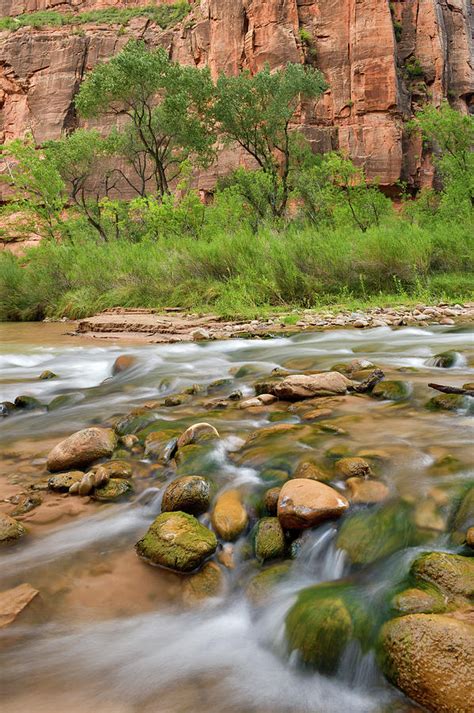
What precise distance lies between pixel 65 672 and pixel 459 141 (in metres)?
20.7

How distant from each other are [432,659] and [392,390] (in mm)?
2299

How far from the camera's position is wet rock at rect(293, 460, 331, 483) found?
2.14 m

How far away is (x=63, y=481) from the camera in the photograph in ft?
8.21

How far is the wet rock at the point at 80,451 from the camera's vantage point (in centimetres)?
271

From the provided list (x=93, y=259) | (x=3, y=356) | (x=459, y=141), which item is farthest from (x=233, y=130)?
(x=3, y=356)

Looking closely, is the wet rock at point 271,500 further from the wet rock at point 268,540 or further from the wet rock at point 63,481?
the wet rock at point 63,481

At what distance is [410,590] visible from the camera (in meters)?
1.44

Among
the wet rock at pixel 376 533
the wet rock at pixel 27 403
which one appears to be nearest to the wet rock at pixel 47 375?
the wet rock at pixel 27 403

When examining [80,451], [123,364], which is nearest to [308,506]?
[80,451]

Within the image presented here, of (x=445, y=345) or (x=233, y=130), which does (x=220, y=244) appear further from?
(x=233, y=130)

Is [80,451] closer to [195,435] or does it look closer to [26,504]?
[26,504]

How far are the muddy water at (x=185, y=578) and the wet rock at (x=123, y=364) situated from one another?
1959 millimetres

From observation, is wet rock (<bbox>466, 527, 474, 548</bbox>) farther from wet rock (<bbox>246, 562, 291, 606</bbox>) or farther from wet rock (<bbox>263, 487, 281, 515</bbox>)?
wet rock (<bbox>263, 487, 281, 515</bbox>)

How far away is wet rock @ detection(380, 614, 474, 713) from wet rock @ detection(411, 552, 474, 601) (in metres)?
0.12
